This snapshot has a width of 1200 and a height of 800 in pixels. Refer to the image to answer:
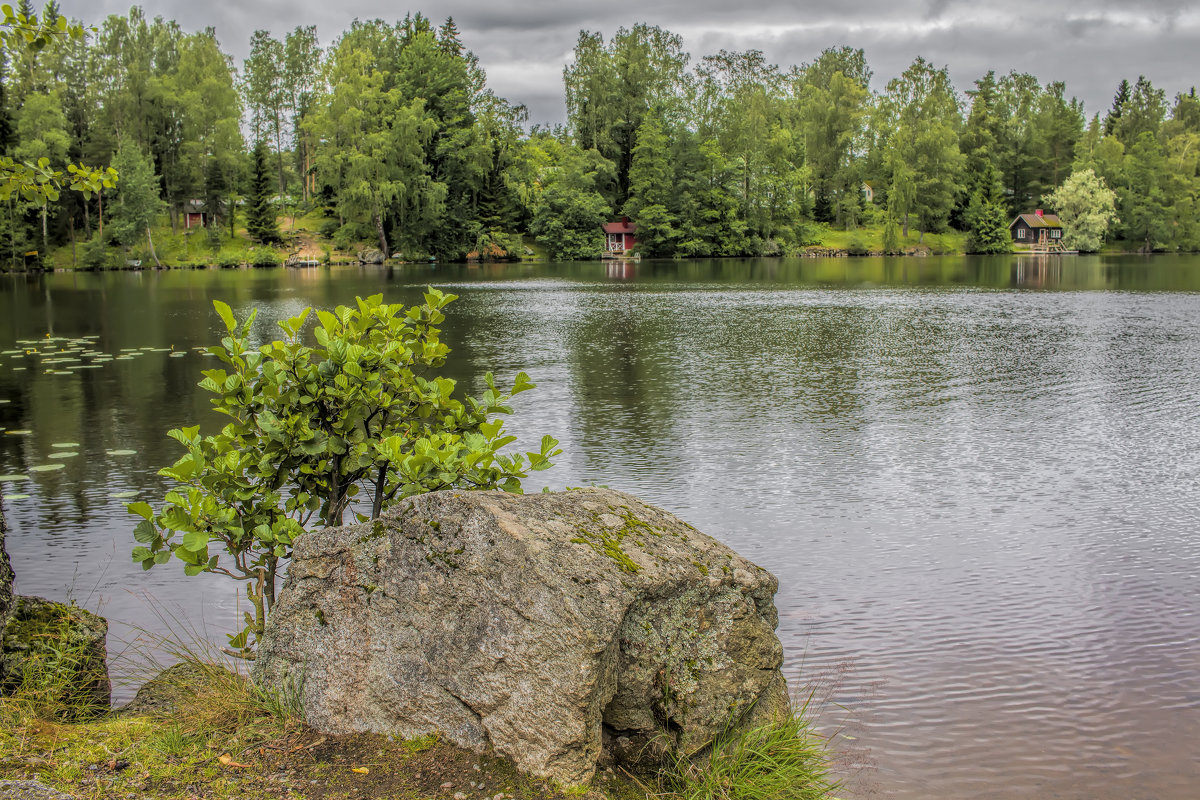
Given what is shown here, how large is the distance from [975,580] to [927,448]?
14.9 feet

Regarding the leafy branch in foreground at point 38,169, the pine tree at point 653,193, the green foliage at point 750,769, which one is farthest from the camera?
the pine tree at point 653,193

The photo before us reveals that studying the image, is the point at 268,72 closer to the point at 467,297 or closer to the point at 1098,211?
the point at 467,297

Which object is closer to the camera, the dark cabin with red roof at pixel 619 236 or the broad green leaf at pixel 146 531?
the broad green leaf at pixel 146 531

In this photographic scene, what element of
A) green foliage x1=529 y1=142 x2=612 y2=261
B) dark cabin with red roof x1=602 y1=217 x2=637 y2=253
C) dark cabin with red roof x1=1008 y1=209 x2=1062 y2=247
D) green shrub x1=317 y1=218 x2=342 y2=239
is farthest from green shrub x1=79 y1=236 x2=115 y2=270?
dark cabin with red roof x1=1008 y1=209 x2=1062 y2=247

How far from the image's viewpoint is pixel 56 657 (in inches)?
174

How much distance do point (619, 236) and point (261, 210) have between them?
3038cm

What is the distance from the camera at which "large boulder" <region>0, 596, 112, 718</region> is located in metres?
4.26

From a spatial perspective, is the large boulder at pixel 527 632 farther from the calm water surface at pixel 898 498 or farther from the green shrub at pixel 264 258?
the green shrub at pixel 264 258

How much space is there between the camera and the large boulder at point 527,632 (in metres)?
3.42

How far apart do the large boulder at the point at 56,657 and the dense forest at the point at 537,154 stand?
63700mm

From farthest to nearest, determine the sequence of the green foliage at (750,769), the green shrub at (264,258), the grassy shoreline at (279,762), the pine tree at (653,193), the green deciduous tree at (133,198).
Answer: the pine tree at (653,193)
the green shrub at (264,258)
the green deciduous tree at (133,198)
the green foliage at (750,769)
the grassy shoreline at (279,762)

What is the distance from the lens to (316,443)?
4.58 meters

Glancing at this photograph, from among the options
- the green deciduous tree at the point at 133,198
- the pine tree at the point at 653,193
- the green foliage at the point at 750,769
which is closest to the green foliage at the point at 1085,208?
the pine tree at the point at 653,193

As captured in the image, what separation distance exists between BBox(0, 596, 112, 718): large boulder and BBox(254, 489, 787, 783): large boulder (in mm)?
1043
